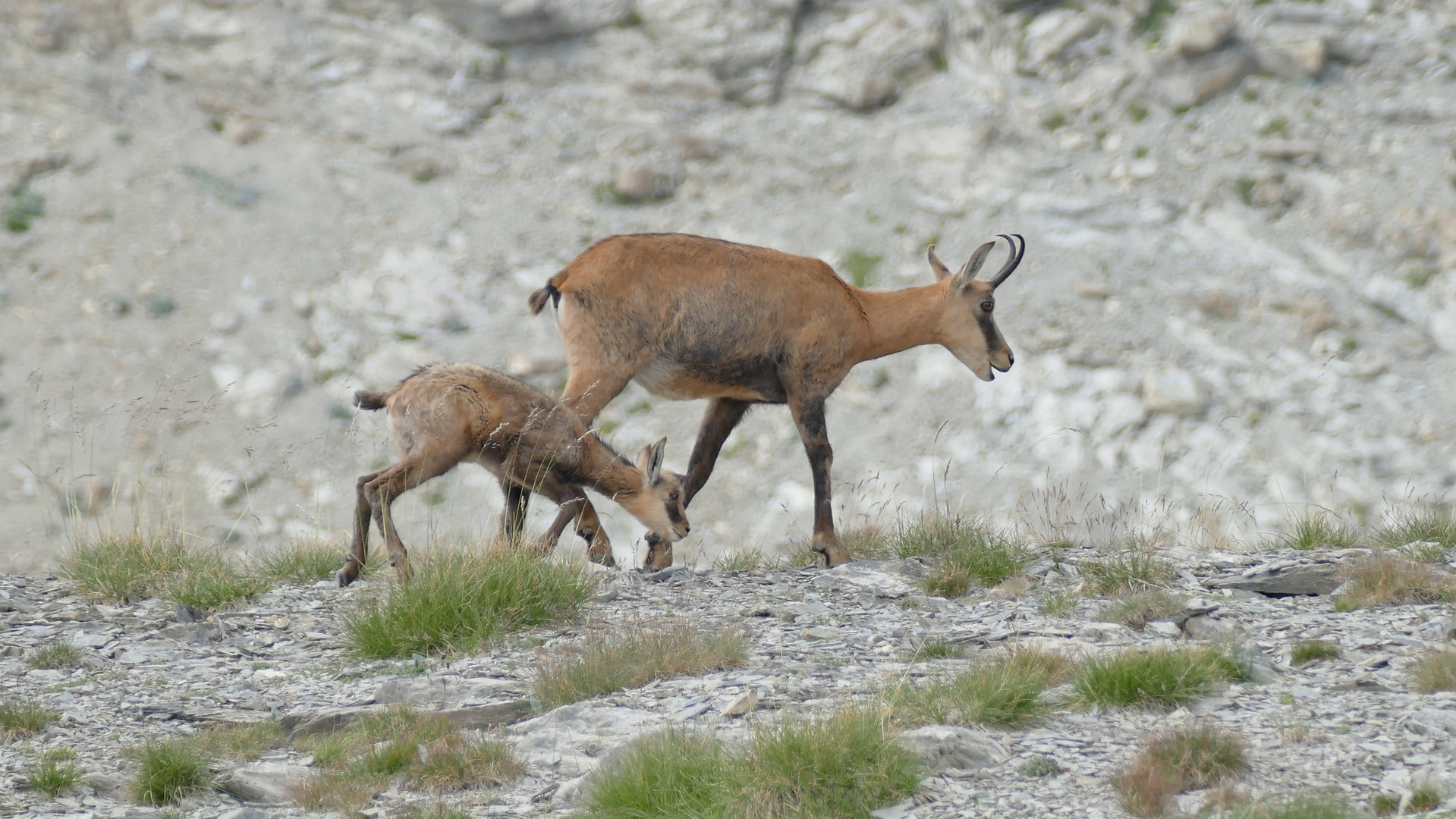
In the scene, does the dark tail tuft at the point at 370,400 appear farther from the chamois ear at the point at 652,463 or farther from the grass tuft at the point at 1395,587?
the grass tuft at the point at 1395,587

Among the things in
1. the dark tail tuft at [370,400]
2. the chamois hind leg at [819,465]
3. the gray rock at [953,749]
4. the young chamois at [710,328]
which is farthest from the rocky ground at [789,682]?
the young chamois at [710,328]

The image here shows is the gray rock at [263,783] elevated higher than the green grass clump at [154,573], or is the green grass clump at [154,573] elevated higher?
the green grass clump at [154,573]

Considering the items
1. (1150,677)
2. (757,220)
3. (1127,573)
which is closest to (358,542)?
(1127,573)

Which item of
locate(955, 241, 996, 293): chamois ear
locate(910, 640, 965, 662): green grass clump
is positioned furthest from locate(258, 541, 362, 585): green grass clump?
locate(955, 241, 996, 293): chamois ear

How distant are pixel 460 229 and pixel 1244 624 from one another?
697 inches

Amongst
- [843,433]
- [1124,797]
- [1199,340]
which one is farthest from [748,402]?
[1199,340]

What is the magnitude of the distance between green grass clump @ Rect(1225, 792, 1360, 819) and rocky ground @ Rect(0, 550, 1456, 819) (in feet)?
0.56

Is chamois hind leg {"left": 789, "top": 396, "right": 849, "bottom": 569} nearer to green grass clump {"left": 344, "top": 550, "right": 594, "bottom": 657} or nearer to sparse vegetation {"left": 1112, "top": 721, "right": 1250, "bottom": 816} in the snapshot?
green grass clump {"left": 344, "top": 550, "right": 594, "bottom": 657}

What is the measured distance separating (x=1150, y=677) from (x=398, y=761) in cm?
287

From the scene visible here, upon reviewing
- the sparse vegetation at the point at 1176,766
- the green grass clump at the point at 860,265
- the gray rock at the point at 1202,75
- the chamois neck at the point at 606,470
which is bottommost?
the sparse vegetation at the point at 1176,766

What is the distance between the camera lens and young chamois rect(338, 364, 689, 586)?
24.8ft

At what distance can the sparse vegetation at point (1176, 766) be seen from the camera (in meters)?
3.80

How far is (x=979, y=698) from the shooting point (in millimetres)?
4598

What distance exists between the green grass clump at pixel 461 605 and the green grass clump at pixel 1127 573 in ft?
9.62
